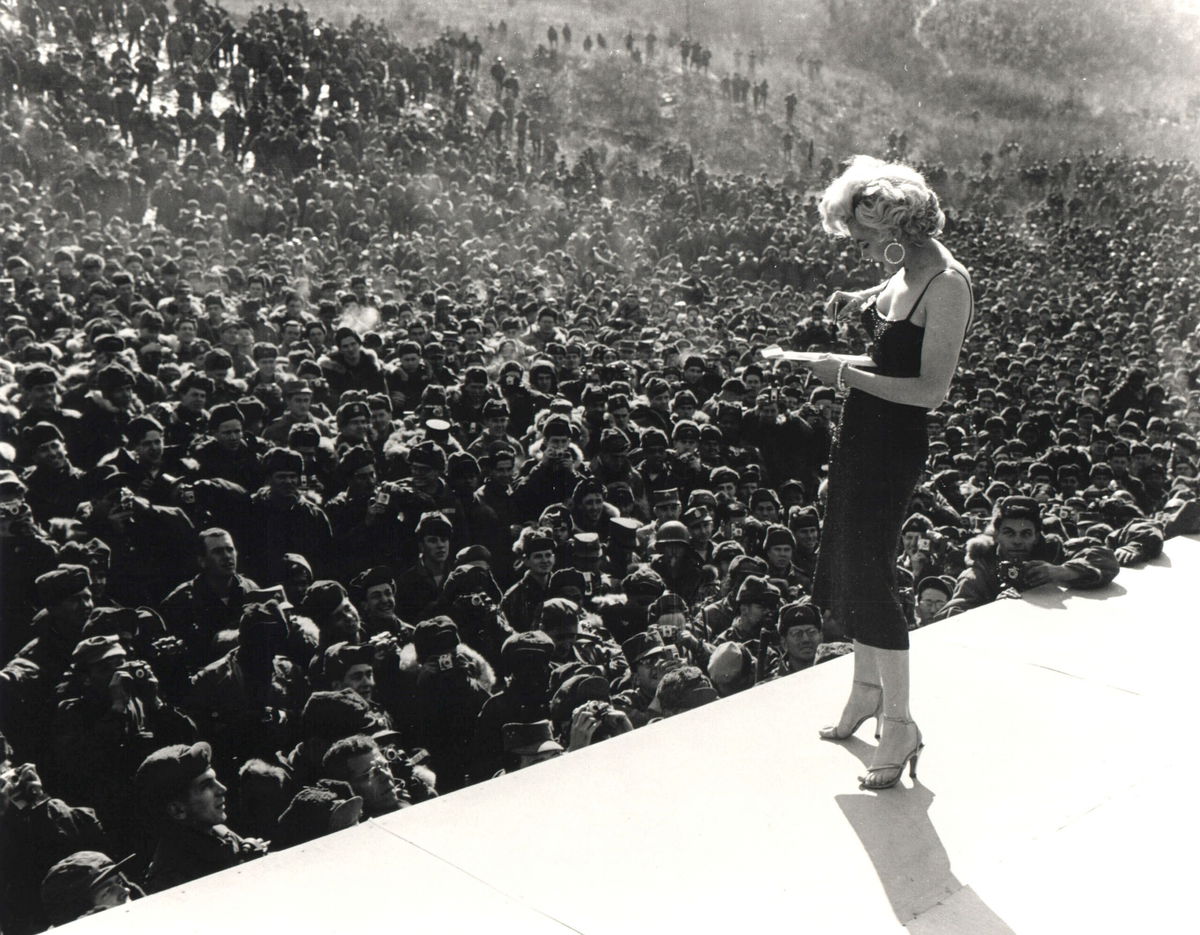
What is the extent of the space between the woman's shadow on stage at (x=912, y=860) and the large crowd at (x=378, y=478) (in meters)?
1.24

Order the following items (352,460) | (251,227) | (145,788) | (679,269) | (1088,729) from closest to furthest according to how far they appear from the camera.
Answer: (1088,729)
(145,788)
(352,460)
(251,227)
(679,269)

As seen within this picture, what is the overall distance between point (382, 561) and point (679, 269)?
14238mm

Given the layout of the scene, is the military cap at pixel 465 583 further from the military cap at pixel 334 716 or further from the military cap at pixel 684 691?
the military cap at pixel 684 691

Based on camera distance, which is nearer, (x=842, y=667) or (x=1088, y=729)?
(x=1088, y=729)

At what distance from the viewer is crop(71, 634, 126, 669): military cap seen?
3975 millimetres

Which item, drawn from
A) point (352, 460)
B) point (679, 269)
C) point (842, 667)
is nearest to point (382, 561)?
point (352, 460)

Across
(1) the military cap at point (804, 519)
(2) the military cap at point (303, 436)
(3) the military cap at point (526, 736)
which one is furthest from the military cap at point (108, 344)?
(3) the military cap at point (526, 736)

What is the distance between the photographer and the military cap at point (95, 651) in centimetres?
397

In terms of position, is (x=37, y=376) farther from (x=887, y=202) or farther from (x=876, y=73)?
(x=876, y=73)

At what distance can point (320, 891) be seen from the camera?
7.24ft

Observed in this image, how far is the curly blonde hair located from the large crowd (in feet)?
1.98

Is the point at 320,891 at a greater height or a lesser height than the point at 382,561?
greater

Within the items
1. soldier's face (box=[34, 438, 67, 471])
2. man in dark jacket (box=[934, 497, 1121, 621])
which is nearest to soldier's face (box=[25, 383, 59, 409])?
soldier's face (box=[34, 438, 67, 471])

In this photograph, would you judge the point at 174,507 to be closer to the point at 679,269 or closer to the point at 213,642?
the point at 213,642
